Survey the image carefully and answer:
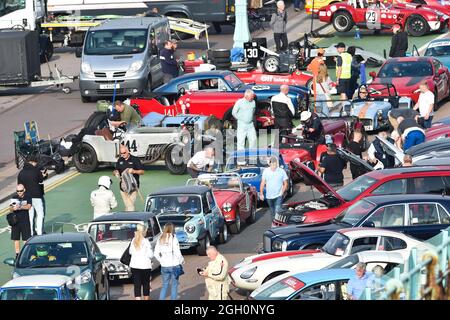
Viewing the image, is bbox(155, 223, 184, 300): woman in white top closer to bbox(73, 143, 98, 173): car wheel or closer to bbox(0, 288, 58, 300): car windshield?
bbox(0, 288, 58, 300): car windshield

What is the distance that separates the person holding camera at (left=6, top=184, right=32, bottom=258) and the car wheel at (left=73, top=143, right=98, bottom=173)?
5782 mm

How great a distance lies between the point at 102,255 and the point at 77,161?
9568 mm

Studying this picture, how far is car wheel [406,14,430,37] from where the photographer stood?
43.6 m

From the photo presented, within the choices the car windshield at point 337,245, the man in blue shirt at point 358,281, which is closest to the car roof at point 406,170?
the car windshield at point 337,245

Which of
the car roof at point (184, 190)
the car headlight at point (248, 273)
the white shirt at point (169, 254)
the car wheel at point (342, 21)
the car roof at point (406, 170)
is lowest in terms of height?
the car wheel at point (342, 21)

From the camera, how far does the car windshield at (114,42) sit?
3559 centimetres

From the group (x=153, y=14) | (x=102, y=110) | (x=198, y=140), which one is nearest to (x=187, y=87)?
(x=102, y=110)

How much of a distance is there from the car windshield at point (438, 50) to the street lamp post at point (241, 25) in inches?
215

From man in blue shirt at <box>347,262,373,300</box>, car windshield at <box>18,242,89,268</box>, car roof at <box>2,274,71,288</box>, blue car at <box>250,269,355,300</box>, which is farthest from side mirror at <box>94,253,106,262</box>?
man in blue shirt at <box>347,262,373,300</box>

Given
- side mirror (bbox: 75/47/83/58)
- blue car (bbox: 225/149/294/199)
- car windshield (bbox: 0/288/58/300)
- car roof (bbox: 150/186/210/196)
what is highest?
car windshield (bbox: 0/288/58/300)

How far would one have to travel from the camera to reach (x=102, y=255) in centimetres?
1903

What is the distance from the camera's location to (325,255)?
1842cm

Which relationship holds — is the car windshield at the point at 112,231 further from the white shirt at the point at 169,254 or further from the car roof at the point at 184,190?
the white shirt at the point at 169,254

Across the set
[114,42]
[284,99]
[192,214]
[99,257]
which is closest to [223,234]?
[192,214]
